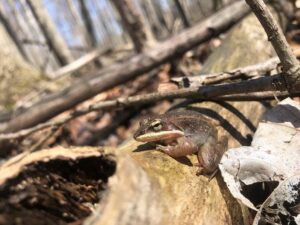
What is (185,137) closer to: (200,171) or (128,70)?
(200,171)

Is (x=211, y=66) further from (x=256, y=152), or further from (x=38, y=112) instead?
(x=38, y=112)

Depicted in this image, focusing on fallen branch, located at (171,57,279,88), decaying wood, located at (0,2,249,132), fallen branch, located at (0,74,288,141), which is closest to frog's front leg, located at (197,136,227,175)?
fallen branch, located at (0,74,288,141)

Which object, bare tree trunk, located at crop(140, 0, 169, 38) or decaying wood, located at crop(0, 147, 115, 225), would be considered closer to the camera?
decaying wood, located at crop(0, 147, 115, 225)

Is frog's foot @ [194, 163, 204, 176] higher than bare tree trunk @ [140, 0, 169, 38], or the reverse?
frog's foot @ [194, 163, 204, 176]

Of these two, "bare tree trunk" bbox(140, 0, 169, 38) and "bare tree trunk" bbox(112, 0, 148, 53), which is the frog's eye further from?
"bare tree trunk" bbox(140, 0, 169, 38)

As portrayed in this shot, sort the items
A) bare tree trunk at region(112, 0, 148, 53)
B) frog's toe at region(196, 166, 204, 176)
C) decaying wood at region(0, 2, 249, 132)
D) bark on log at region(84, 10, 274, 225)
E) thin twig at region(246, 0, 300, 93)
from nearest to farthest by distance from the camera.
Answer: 1. bark on log at region(84, 10, 274, 225)
2. frog's toe at region(196, 166, 204, 176)
3. thin twig at region(246, 0, 300, 93)
4. decaying wood at region(0, 2, 249, 132)
5. bare tree trunk at region(112, 0, 148, 53)

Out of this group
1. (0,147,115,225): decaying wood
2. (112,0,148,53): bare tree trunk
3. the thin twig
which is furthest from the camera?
(112,0,148,53): bare tree trunk

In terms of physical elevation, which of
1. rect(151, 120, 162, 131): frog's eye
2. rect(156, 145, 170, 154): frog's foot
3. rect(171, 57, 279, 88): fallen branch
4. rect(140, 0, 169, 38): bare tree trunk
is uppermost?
rect(151, 120, 162, 131): frog's eye

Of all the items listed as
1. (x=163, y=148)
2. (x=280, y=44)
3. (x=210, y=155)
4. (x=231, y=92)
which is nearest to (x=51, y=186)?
(x=163, y=148)
